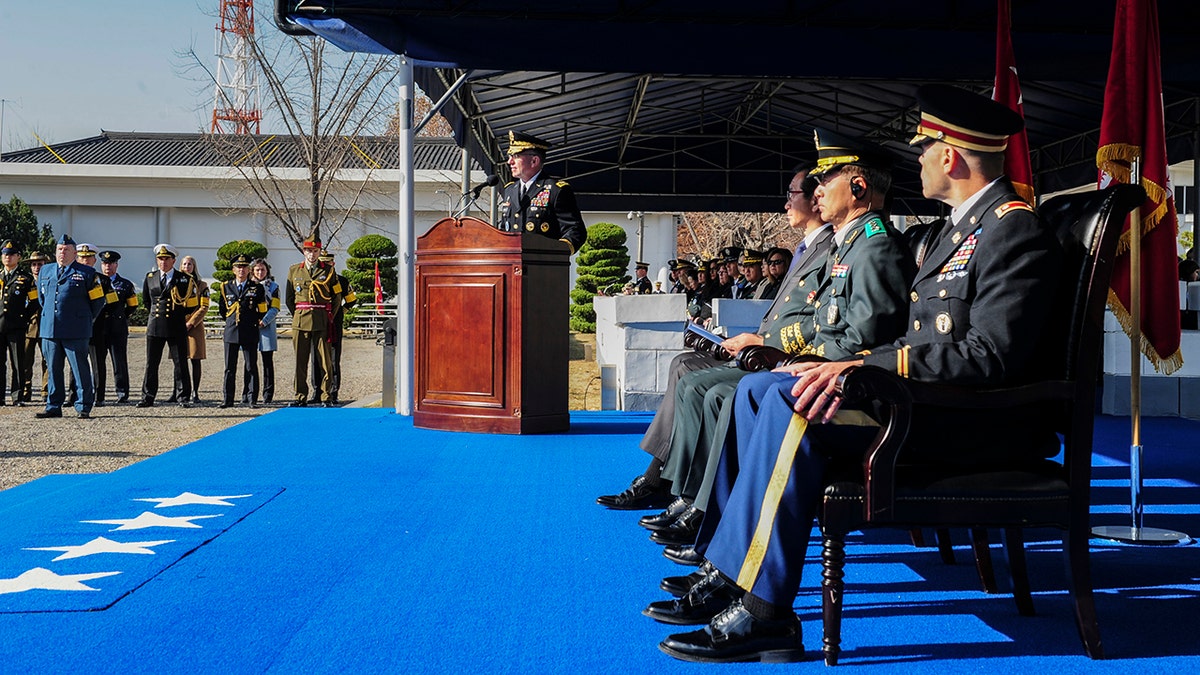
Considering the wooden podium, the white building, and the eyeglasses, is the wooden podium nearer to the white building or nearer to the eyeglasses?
the eyeglasses

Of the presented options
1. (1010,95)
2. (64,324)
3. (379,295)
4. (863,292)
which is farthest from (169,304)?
(379,295)

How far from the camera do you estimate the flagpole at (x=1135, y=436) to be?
373 cm

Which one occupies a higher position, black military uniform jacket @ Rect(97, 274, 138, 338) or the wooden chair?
black military uniform jacket @ Rect(97, 274, 138, 338)

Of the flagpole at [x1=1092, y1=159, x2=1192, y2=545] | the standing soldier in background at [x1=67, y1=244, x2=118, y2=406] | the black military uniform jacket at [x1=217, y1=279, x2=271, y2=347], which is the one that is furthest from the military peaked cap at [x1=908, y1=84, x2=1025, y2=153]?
the standing soldier in background at [x1=67, y1=244, x2=118, y2=406]

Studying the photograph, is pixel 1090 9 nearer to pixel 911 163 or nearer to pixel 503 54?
pixel 503 54

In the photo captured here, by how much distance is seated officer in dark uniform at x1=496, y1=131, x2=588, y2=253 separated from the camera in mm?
6602

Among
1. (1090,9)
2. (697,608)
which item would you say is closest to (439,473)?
(697,608)

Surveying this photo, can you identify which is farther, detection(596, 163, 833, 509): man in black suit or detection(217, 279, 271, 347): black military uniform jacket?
detection(217, 279, 271, 347): black military uniform jacket

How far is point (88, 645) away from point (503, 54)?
5387 millimetres

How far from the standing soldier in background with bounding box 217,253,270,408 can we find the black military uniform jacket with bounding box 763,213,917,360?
8.44 m

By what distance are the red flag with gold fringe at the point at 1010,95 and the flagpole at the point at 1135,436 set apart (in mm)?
601

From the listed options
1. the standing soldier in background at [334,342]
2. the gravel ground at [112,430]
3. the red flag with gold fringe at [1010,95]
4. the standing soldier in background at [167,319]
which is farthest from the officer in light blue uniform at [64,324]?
the red flag with gold fringe at [1010,95]

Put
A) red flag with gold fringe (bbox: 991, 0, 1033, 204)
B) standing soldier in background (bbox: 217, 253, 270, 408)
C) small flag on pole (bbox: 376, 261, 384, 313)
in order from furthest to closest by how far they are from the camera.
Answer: small flag on pole (bbox: 376, 261, 384, 313)
standing soldier in background (bbox: 217, 253, 270, 408)
red flag with gold fringe (bbox: 991, 0, 1033, 204)

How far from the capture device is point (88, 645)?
2506 mm
